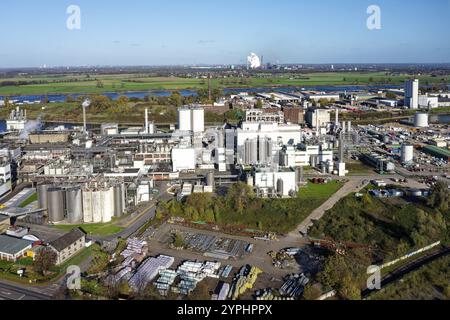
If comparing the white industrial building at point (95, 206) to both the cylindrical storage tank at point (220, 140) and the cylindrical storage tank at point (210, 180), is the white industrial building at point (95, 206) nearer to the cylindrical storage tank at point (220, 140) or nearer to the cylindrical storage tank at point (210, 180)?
the cylindrical storage tank at point (210, 180)

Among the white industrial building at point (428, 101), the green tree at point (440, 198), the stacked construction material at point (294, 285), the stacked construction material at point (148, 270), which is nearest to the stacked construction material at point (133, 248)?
the stacked construction material at point (148, 270)

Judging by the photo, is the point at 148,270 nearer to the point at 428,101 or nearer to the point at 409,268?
the point at 409,268

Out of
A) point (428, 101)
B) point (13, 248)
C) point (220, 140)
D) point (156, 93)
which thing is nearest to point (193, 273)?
point (13, 248)

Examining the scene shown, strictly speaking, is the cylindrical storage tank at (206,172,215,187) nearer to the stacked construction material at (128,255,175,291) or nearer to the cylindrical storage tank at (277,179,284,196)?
the cylindrical storage tank at (277,179,284,196)

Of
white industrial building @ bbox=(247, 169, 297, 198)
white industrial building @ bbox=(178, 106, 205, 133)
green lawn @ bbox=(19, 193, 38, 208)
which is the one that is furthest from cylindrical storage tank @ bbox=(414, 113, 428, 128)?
green lawn @ bbox=(19, 193, 38, 208)
